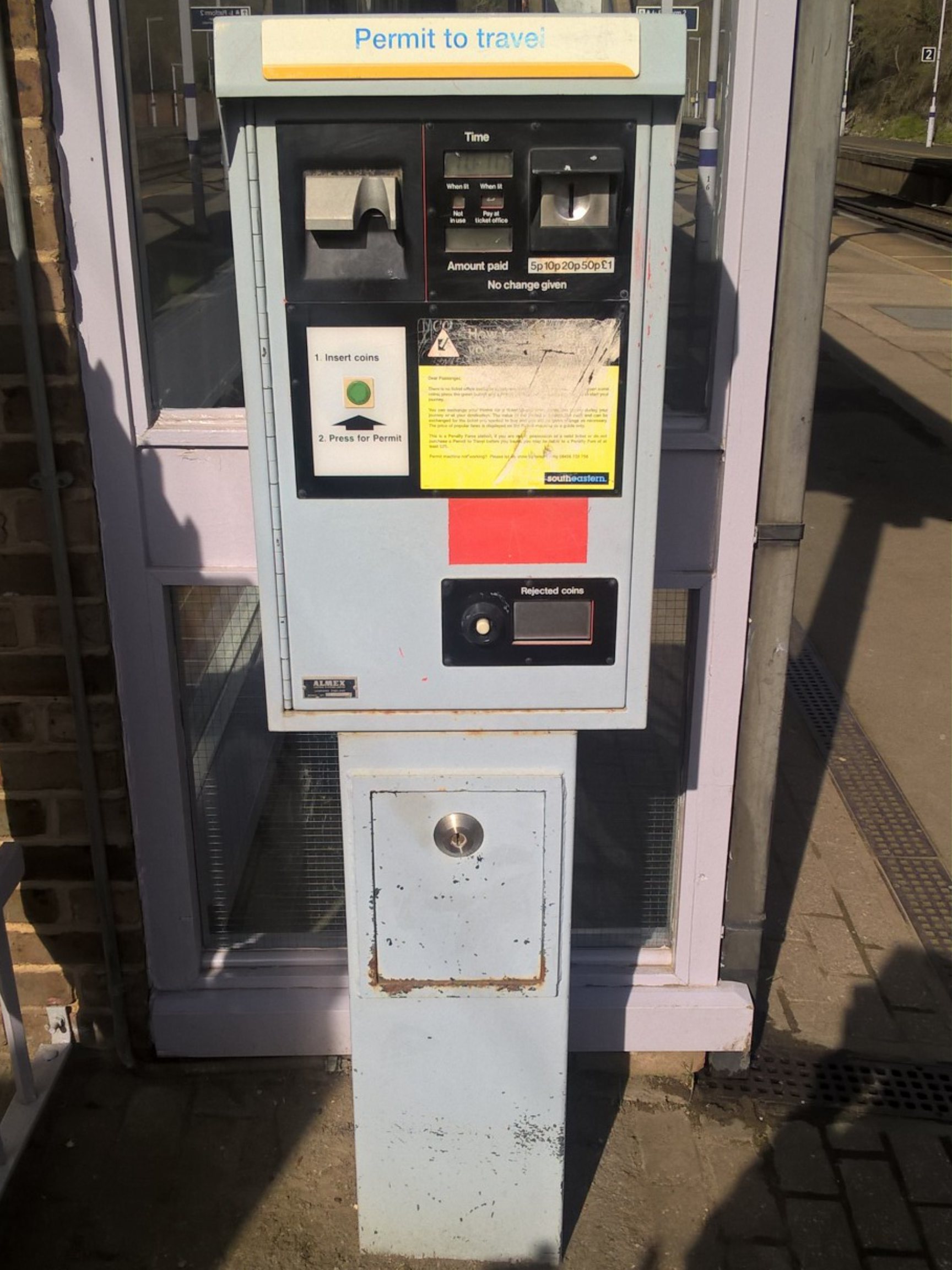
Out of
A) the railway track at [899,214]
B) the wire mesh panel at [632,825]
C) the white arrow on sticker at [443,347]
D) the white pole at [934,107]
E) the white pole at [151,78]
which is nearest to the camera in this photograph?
the white arrow on sticker at [443,347]

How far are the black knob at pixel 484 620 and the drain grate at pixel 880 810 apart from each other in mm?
2300

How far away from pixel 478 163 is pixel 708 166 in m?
0.92

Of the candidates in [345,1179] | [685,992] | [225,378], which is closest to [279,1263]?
[345,1179]

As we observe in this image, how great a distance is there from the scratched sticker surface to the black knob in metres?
0.20

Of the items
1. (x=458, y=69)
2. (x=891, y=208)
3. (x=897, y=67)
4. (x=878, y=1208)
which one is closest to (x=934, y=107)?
(x=891, y=208)

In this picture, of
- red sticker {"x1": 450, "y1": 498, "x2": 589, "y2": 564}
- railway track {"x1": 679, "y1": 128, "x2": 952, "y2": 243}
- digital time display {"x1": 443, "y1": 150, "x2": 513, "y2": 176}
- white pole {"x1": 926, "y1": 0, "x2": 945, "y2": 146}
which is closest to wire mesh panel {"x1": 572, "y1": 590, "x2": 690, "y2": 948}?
red sticker {"x1": 450, "y1": 498, "x2": 589, "y2": 564}

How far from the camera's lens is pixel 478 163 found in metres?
1.79

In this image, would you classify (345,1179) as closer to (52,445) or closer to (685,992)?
(685,992)

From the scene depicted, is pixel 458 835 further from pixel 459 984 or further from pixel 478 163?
pixel 478 163

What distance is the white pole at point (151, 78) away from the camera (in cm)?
241

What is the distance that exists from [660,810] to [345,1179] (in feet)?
3.82

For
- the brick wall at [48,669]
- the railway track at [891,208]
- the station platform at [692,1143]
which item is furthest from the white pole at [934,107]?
the brick wall at [48,669]

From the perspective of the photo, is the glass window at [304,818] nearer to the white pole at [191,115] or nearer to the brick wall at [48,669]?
the brick wall at [48,669]

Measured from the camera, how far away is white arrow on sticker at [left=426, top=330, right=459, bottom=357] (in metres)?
1.86
